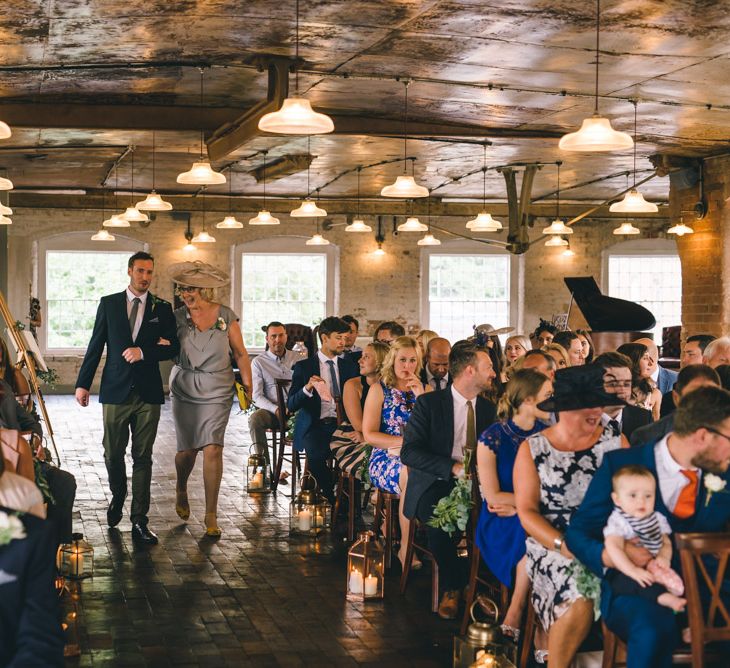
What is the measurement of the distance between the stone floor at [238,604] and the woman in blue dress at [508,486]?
1.69 ft

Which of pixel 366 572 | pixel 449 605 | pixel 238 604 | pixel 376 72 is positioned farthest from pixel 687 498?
pixel 376 72

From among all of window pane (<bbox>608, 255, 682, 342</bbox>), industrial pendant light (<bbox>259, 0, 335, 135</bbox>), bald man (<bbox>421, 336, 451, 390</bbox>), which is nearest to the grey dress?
bald man (<bbox>421, 336, 451, 390</bbox>)

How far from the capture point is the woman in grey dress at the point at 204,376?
7223mm

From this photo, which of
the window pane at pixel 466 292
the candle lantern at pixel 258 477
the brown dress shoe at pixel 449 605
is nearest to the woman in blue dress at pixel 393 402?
the brown dress shoe at pixel 449 605

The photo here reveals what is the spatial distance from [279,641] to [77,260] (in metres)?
16.0

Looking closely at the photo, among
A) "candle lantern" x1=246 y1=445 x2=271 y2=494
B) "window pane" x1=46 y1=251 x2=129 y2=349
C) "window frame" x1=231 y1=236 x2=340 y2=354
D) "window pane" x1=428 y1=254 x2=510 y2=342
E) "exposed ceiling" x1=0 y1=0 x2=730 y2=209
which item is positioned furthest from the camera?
"window pane" x1=428 y1=254 x2=510 y2=342

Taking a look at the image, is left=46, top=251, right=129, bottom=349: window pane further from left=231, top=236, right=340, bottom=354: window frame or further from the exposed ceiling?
the exposed ceiling

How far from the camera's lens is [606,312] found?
45.9ft

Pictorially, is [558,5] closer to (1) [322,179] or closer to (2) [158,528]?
(2) [158,528]

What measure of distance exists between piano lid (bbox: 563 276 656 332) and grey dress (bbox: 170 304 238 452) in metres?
7.42

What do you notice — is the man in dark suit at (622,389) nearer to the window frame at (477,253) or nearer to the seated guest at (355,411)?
the seated guest at (355,411)

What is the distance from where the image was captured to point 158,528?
24.7 feet

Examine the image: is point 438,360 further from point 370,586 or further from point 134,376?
point 370,586

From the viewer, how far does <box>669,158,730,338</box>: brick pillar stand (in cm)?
1215
